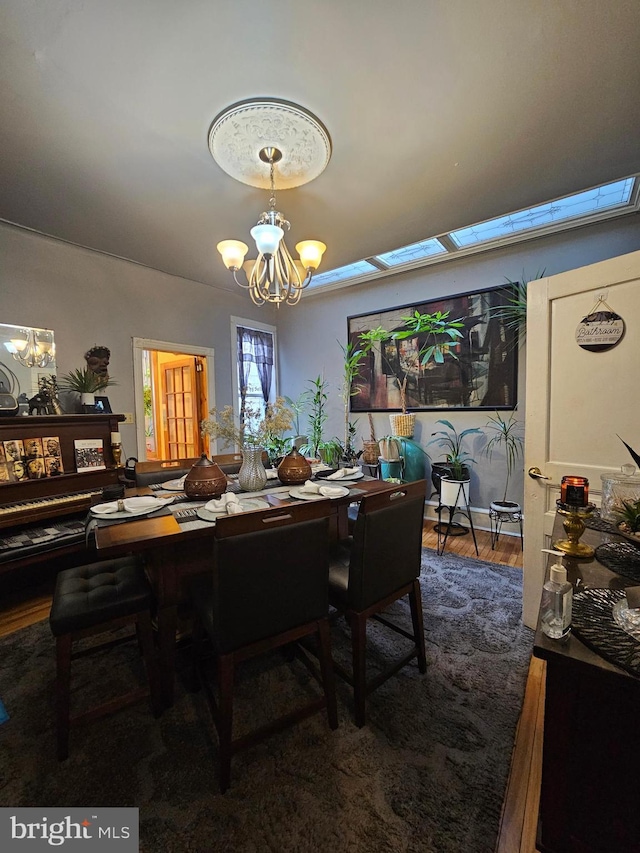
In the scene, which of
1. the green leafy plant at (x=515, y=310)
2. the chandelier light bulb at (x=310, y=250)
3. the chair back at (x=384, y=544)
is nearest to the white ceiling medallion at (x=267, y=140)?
the chandelier light bulb at (x=310, y=250)

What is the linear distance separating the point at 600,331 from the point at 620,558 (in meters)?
1.28

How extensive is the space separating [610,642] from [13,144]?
10.9 feet

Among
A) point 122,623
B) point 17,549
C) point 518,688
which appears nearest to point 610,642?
point 518,688

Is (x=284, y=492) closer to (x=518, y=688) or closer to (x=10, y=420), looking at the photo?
(x=518, y=688)

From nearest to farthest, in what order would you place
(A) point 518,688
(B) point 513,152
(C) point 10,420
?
(A) point 518,688 → (B) point 513,152 → (C) point 10,420

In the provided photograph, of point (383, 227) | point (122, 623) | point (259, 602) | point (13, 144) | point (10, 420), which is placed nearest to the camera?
point (259, 602)

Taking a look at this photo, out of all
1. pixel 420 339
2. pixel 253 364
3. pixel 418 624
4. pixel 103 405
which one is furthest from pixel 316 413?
pixel 418 624

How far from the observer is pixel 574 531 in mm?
1155

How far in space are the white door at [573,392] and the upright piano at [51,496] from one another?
2.58 meters

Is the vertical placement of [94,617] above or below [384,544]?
below

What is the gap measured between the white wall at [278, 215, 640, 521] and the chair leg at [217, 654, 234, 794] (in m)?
3.23

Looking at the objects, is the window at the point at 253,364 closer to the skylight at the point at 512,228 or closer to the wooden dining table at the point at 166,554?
the skylight at the point at 512,228

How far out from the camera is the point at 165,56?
4.87ft

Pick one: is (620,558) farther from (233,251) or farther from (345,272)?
(345,272)
